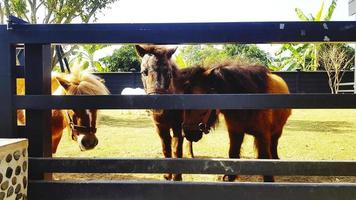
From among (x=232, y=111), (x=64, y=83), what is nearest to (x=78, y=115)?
(x=64, y=83)

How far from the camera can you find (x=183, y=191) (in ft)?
6.83

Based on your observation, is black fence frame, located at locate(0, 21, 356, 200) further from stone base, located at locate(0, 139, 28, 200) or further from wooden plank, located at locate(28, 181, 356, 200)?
stone base, located at locate(0, 139, 28, 200)

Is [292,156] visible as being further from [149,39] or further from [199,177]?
[149,39]

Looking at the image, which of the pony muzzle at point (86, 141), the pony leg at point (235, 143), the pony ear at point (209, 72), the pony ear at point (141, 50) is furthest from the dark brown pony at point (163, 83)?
the pony muzzle at point (86, 141)

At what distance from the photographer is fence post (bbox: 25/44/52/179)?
2.21 metres

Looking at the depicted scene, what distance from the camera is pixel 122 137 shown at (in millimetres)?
9055

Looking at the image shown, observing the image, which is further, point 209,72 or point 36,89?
point 209,72

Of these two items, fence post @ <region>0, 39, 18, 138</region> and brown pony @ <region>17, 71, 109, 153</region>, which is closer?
fence post @ <region>0, 39, 18, 138</region>

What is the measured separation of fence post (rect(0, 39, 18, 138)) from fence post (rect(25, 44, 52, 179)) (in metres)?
0.08

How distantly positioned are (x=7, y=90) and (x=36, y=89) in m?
0.17

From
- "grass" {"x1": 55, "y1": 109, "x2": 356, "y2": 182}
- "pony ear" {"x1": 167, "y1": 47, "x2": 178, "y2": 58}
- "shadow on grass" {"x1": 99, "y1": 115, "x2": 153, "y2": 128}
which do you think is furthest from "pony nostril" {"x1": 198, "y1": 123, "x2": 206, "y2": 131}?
"shadow on grass" {"x1": 99, "y1": 115, "x2": 153, "y2": 128}

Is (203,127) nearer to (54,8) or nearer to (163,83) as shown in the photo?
(163,83)

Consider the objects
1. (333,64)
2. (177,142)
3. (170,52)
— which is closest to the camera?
(170,52)

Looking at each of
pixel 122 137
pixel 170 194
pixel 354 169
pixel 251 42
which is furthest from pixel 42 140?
pixel 122 137
